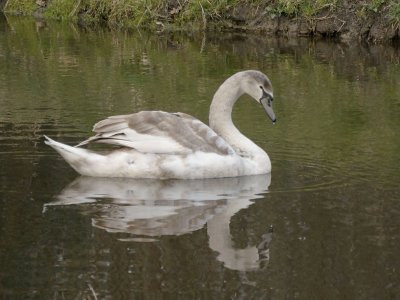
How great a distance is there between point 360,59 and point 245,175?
10589 mm

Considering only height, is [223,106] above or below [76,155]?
above

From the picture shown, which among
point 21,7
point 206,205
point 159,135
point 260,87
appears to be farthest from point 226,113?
point 21,7

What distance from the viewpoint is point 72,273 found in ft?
24.5

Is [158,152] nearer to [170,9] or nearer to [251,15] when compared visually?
[251,15]

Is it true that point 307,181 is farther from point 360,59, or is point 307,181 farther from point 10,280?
point 360,59

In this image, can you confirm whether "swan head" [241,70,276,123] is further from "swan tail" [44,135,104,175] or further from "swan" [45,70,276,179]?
"swan tail" [44,135,104,175]

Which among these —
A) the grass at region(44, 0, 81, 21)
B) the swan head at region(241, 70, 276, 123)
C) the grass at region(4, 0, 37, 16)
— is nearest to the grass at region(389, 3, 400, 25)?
the grass at region(44, 0, 81, 21)

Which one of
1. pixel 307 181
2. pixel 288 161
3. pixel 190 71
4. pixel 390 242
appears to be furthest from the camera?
pixel 190 71

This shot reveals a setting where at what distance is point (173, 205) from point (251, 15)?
16.6m

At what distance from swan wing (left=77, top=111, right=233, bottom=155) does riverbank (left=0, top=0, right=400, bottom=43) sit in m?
12.7

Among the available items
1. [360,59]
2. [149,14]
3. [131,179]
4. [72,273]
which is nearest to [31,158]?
[131,179]

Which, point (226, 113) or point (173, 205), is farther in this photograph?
point (226, 113)

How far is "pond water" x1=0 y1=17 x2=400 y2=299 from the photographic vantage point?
743 cm

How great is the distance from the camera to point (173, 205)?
9578 millimetres
